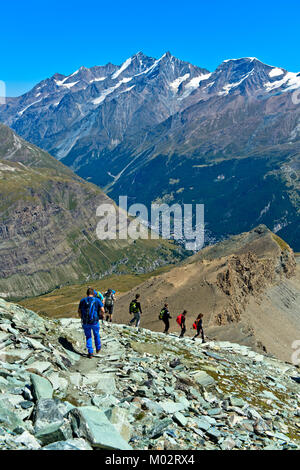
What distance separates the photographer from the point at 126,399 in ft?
60.7

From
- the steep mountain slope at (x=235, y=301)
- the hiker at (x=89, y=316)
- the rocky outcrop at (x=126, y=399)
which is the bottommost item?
the steep mountain slope at (x=235, y=301)

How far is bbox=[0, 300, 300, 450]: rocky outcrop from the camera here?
14.5 meters

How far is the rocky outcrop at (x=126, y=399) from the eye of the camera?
14.5m

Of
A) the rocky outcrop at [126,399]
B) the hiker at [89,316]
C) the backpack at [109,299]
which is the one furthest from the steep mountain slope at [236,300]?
the hiker at [89,316]

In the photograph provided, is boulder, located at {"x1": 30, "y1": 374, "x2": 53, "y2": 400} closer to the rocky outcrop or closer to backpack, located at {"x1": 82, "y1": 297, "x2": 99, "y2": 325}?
the rocky outcrop

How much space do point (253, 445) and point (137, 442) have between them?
5158 mm

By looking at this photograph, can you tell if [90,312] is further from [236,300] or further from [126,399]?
[236,300]

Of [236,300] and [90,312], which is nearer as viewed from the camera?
[90,312]

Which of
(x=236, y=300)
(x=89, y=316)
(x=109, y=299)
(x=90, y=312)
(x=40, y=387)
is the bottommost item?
(x=236, y=300)

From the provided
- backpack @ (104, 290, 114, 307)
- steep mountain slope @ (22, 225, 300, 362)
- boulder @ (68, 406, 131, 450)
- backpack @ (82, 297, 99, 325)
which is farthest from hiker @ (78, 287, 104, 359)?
steep mountain slope @ (22, 225, 300, 362)

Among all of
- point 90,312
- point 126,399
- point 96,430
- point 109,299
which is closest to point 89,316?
point 90,312

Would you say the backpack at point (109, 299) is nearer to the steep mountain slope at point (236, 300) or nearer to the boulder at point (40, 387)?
the boulder at point (40, 387)

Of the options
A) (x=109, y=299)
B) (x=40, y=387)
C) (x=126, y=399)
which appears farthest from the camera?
(x=109, y=299)
